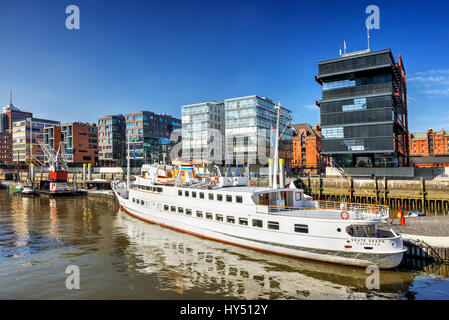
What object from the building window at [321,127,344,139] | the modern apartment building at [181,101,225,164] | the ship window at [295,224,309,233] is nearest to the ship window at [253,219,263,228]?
the ship window at [295,224,309,233]

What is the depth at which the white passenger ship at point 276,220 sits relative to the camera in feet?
54.3

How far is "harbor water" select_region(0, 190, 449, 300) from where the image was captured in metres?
14.2

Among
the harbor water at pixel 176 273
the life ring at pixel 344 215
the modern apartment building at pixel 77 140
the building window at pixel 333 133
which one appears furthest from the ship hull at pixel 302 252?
the modern apartment building at pixel 77 140

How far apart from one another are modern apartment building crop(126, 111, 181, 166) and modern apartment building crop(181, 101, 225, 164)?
801 inches

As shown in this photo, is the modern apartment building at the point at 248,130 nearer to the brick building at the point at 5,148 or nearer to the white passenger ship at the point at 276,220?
the white passenger ship at the point at 276,220

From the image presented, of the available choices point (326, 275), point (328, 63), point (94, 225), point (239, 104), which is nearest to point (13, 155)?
point (239, 104)

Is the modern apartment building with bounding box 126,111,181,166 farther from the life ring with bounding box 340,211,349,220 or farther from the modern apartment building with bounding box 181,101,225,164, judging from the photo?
the life ring with bounding box 340,211,349,220

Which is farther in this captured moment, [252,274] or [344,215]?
[344,215]

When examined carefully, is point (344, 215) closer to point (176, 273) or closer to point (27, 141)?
point (176, 273)

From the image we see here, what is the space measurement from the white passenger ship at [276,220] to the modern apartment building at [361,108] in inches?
1406

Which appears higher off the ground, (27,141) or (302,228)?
(27,141)

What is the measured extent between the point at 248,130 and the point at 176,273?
61.3m

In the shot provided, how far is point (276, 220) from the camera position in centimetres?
1919

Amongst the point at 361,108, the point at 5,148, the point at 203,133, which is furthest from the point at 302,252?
the point at 5,148
